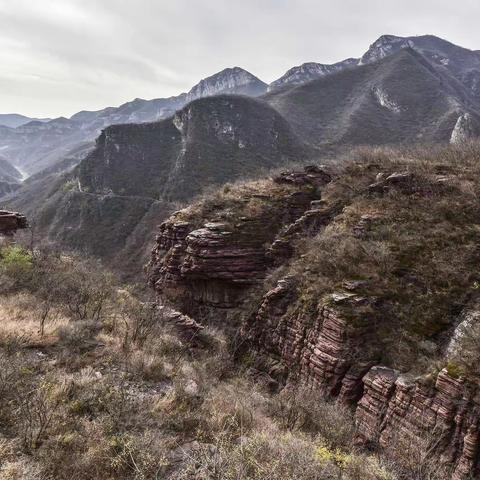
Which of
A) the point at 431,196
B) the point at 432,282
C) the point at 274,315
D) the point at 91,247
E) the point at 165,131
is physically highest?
the point at 165,131

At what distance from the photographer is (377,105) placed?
118188 mm

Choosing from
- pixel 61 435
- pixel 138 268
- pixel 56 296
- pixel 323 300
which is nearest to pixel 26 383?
pixel 61 435

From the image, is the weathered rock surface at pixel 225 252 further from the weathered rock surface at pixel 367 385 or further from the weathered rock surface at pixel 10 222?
the weathered rock surface at pixel 10 222

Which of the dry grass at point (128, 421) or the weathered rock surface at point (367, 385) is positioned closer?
the dry grass at point (128, 421)

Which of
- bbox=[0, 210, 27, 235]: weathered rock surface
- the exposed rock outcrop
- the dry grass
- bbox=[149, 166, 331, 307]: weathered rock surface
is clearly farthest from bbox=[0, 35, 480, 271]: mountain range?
the dry grass

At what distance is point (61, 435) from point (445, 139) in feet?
308

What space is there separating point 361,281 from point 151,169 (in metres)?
95.2

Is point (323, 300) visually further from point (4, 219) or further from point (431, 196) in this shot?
point (4, 219)

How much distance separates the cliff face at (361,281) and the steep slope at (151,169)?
146 ft

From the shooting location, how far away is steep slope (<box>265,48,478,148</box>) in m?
99.7

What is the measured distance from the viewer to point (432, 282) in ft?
48.3

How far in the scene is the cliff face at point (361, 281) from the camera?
10906mm

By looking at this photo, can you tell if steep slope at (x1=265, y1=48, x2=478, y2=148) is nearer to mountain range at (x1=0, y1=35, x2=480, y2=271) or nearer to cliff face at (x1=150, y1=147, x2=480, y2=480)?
mountain range at (x1=0, y1=35, x2=480, y2=271)

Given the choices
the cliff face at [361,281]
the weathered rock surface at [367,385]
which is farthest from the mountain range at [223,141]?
the weathered rock surface at [367,385]
